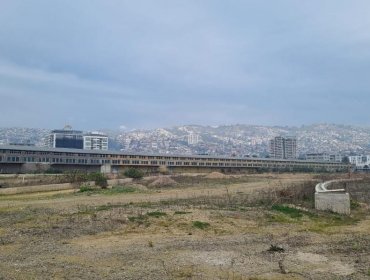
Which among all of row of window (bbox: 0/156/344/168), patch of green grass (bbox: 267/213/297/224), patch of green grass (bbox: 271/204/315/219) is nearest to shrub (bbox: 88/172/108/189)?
patch of green grass (bbox: 271/204/315/219)

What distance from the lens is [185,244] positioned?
1473cm

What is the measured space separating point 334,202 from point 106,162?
104m

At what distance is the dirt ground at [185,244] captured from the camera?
36.0 feet

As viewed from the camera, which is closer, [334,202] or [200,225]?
[200,225]

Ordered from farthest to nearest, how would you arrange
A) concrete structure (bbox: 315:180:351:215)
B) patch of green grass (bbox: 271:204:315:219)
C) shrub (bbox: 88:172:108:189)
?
1. shrub (bbox: 88:172:108:189)
2. concrete structure (bbox: 315:180:351:215)
3. patch of green grass (bbox: 271:204:315:219)

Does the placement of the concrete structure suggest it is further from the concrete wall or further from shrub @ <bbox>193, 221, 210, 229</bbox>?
shrub @ <bbox>193, 221, 210, 229</bbox>

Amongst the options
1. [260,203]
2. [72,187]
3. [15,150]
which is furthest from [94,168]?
[260,203]

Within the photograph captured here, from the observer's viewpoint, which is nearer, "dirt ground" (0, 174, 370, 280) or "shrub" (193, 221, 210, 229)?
"dirt ground" (0, 174, 370, 280)

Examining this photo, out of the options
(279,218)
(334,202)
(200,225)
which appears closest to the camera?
(200,225)

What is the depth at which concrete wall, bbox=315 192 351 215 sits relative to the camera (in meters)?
23.5

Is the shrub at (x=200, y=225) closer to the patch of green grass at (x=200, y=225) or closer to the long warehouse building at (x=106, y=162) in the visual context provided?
the patch of green grass at (x=200, y=225)

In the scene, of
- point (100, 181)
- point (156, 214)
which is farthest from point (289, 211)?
point (100, 181)

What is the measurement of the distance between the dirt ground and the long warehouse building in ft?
275

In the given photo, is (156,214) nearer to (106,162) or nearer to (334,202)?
(334,202)
